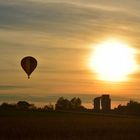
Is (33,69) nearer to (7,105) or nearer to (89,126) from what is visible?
(89,126)

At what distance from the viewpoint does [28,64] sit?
64.8 metres

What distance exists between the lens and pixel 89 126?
4869 cm

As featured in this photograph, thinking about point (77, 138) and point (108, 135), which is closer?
point (77, 138)

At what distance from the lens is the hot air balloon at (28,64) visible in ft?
210

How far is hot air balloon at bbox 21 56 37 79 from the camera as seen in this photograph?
210 ft

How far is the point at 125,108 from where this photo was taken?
11906cm

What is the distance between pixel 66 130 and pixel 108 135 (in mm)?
4276

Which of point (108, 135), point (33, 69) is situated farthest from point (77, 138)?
point (33, 69)

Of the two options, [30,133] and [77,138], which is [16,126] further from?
[77,138]

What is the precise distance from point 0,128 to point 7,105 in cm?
4721

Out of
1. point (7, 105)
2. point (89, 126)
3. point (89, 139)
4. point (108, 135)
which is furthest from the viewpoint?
point (7, 105)

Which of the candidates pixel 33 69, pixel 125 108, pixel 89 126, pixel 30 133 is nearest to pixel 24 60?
pixel 33 69

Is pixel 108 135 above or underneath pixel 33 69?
underneath

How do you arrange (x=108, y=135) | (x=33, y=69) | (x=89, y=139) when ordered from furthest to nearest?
(x=33, y=69) < (x=108, y=135) < (x=89, y=139)
